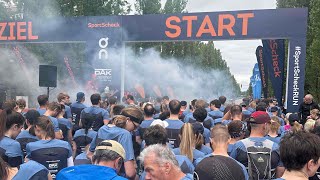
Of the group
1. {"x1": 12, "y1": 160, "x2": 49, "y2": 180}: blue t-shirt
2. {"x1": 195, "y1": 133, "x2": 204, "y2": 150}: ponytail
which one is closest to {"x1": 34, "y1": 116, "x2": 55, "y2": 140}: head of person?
{"x1": 12, "y1": 160, "x2": 49, "y2": 180}: blue t-shirt

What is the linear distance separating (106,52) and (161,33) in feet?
8.27

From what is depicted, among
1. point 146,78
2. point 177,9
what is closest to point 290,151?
point 146,78

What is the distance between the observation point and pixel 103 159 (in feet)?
10.3

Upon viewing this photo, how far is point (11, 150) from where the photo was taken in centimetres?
436

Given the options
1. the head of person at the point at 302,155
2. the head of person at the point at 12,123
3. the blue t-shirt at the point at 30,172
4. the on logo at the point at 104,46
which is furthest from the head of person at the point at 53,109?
the on logo at the point at 104,46

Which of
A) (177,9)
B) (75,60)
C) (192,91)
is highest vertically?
(177,9)

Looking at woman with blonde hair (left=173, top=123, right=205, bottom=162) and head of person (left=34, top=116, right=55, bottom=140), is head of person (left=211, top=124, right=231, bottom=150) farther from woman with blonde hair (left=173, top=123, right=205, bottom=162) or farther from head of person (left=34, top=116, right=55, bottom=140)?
head of person (left=34, top=116, right=55, bottom=140)

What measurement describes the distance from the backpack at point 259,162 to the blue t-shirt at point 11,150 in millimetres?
2604

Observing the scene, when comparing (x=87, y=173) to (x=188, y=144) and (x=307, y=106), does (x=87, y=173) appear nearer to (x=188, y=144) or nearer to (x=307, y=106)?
(x=188, y=144)

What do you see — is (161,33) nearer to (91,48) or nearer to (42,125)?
(91,48)

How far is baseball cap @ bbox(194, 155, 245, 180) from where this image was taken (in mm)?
3113

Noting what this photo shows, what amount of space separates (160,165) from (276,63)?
15100 millimetres

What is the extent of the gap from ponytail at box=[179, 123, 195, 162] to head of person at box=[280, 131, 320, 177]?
1680 mm

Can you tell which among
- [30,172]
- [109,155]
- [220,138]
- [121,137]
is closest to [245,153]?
[220,138]
